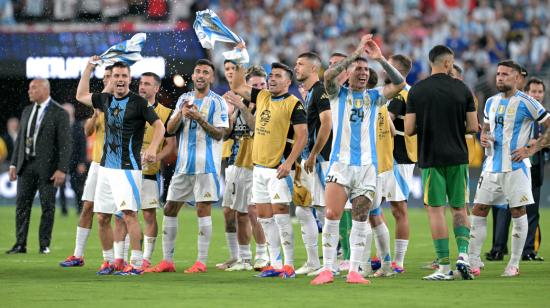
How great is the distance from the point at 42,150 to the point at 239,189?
4001 millimetres

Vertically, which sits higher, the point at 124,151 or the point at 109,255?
the point at 124,151

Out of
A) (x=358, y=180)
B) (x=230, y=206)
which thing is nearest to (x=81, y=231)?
(x=230, y=206)

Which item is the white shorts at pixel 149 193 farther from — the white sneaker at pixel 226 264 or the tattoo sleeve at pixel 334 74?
the tattoo sleeve at pixel 334 74

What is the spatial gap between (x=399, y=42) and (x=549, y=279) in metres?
18.5

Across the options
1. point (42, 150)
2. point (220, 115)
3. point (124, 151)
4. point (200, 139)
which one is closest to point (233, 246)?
point (200, 139)

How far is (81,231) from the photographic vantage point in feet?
46.9

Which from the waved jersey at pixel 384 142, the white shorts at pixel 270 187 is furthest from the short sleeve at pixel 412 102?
the white shorts at pixel 270 187

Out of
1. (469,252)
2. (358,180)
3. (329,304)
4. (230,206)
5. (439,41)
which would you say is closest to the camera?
(329,304)

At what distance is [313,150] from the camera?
12273 millimetres

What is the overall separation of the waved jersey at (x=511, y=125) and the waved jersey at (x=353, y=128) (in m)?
1.79

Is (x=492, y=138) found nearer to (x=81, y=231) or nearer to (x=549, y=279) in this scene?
(x=549, y=279)

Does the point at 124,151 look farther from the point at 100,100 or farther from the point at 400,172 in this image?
the point at 400,172

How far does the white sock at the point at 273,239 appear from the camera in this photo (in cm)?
1278

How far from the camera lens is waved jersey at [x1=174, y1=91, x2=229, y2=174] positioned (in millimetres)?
13688
